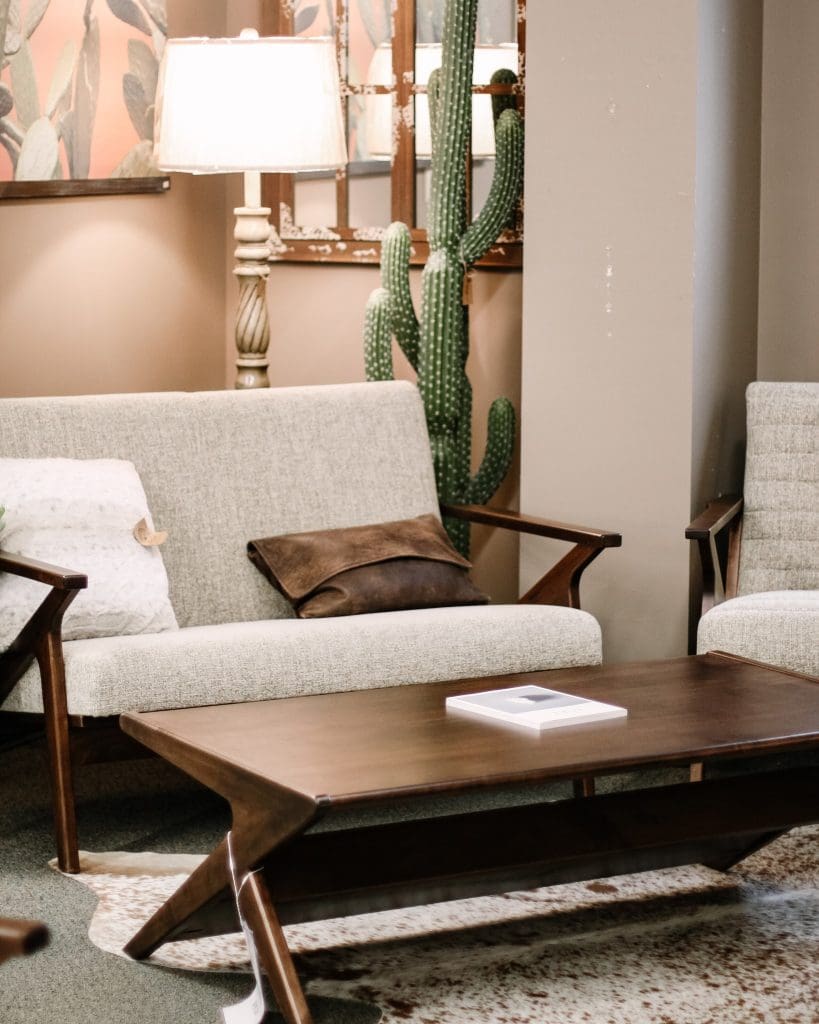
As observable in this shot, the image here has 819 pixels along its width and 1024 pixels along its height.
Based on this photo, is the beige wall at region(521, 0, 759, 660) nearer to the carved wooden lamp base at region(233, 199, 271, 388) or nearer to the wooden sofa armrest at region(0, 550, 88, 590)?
Result: the carved wooden lamp base at region(233, 199, 271, 388)

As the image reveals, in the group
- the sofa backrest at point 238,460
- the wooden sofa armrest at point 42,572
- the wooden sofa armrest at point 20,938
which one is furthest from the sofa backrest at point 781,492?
the wooden sofa armrest at point 20,938

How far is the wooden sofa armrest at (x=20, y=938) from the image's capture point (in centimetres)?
117

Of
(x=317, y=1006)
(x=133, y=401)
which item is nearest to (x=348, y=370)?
(x=133, y=401)

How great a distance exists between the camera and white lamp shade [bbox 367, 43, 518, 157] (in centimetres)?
436

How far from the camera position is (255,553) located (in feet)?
11.6

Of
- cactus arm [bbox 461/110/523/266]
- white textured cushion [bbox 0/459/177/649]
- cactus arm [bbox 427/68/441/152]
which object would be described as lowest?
white textured cushion [bbox 0/459/177/649]

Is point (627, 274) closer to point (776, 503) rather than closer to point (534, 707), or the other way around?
point (776, 503)

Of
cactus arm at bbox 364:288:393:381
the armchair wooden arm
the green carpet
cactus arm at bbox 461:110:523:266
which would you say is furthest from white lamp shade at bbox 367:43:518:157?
the armchair wooden arm

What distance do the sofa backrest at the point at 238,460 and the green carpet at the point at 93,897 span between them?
41cm

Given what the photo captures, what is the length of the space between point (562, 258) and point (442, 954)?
6.54 ft

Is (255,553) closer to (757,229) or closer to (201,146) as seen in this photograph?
(201,146)

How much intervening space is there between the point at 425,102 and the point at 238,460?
1497mm

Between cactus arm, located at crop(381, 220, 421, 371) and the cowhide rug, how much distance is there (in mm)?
1802

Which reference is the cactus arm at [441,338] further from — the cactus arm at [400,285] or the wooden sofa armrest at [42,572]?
the wooden sofa armrest at [42,572]
